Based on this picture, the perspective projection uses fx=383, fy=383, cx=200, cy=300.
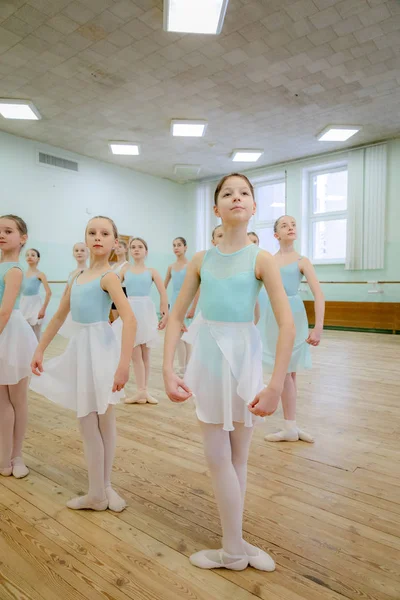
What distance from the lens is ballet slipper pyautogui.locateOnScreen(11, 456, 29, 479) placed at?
1948mm

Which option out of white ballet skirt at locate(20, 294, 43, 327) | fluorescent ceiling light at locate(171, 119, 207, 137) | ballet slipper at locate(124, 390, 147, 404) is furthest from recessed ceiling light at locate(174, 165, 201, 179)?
ballet slipper at locate(124, 390, 147, 404)

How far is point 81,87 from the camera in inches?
215

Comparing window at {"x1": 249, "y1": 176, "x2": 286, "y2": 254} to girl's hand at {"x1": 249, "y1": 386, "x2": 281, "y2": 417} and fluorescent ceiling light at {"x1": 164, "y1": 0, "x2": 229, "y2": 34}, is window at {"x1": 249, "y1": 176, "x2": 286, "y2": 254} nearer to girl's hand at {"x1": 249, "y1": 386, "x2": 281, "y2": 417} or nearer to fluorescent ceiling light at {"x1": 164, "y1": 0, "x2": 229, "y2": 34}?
fluorescent ceiling light at {"x1": 164, "y1": 0, "x2": 229, "y2": 34}

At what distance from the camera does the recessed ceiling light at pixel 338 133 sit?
676 cm

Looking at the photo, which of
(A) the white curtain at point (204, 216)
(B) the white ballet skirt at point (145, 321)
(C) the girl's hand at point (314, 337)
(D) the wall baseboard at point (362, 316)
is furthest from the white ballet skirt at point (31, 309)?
(A) the white curtain at point (204, 216)

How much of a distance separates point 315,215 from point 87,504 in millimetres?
8167

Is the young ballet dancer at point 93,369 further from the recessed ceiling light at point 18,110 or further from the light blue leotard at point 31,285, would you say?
the recessed ceiling light at point 18,110

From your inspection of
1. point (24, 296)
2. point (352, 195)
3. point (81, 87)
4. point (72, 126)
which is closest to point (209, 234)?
point (352, 195)

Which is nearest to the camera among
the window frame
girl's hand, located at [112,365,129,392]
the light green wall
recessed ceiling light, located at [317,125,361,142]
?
girl's hand, located at [112,365,129,392]

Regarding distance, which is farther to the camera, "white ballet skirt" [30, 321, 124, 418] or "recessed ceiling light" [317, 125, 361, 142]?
"recessed ceiling light" [317, 125, 361, 142]

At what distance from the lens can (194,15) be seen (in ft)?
12.5

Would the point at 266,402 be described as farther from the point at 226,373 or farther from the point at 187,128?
the point at 187,128

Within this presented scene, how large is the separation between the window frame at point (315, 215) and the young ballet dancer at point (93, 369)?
7471 mm

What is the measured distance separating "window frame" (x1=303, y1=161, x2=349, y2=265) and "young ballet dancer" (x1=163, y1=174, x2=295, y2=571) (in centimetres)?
759
